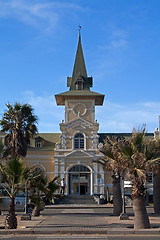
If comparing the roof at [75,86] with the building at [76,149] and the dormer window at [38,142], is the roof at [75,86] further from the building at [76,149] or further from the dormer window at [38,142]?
the dormer window at [38,142]

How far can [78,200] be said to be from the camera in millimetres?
31891

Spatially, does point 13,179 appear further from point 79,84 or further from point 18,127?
point 79,84

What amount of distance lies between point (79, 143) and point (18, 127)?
37.6 feet

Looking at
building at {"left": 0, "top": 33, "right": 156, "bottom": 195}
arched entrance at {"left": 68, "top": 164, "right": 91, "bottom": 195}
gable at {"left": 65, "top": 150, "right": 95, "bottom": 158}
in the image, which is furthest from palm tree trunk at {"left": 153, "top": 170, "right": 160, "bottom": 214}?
arched entrance at {"left": 68, "top": 164, "right": 91, "bottom": 195}

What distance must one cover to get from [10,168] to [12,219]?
215 centimetres

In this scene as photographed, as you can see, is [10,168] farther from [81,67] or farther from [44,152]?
[81,67]

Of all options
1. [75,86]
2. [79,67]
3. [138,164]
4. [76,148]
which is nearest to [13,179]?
[138,164]

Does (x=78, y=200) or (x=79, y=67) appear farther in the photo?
(x=79, y=67)

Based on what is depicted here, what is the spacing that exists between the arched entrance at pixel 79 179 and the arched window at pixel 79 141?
7.83 feet

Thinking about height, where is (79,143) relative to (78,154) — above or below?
above

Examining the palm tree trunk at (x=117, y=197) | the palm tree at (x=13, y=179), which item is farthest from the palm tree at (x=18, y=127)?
the palm tree at (x=13, y=179)

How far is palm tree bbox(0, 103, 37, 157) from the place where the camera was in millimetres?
27502

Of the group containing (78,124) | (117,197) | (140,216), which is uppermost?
(78,124)

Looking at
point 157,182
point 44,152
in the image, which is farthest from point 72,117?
point 157,182
